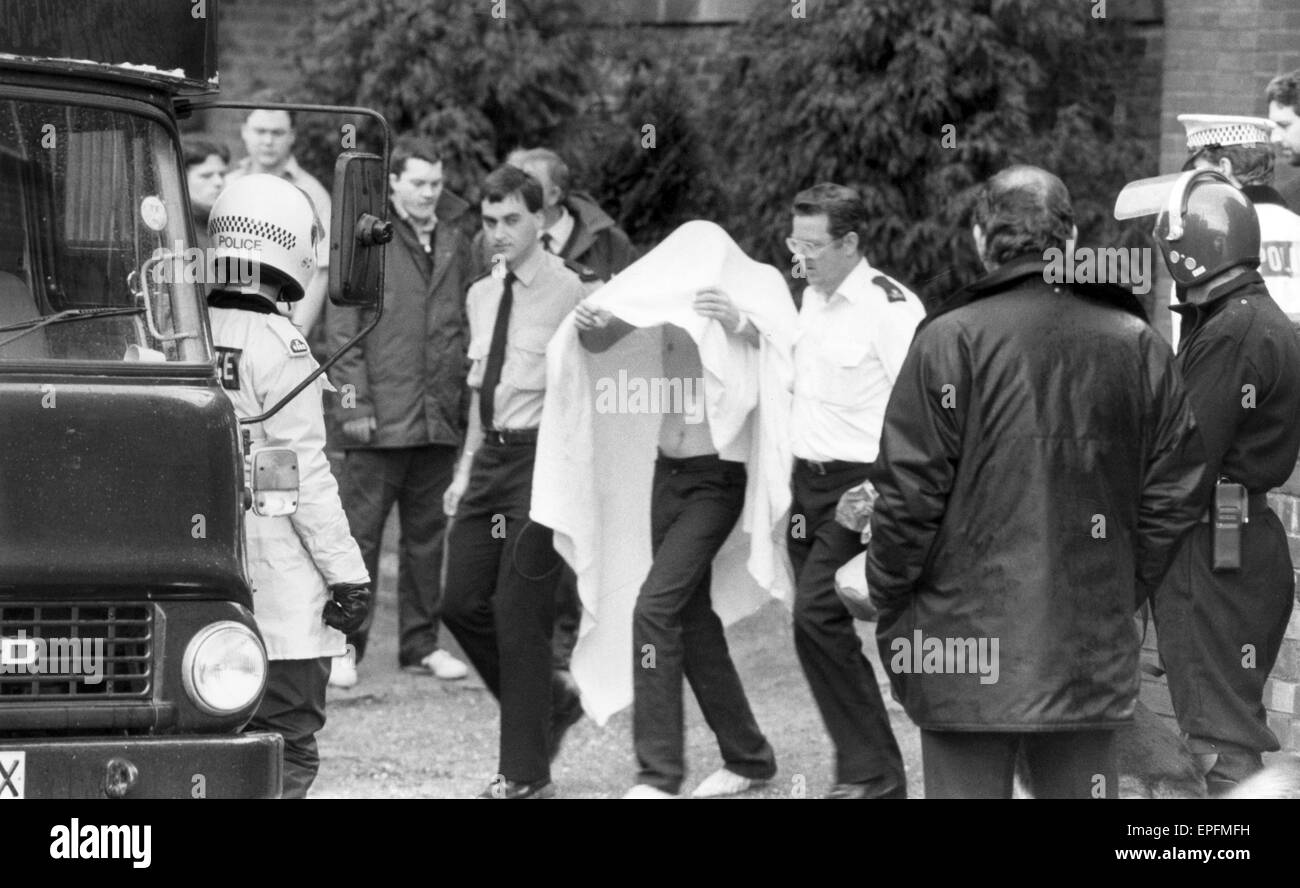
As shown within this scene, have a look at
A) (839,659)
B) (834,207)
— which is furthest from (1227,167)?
(839,659)

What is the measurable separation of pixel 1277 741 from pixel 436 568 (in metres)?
4.12

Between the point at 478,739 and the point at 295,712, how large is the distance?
2774 mm

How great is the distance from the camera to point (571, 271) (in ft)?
25.9

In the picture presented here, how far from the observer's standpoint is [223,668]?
4.91 meters

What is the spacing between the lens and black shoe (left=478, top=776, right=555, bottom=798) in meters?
7.39

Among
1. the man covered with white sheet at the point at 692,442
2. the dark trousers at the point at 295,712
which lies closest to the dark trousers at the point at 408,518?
the man covered with white sheet at the point at 692,442

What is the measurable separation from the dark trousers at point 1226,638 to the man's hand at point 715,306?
1.75 meters

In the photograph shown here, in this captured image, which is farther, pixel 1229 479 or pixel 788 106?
pixel 788 106

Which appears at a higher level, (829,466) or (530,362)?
(530,362)

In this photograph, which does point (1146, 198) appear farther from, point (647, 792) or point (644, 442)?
point (647, 792)

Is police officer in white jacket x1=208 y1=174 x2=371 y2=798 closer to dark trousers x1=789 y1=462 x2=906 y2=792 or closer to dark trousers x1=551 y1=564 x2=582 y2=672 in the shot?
dark trousers x1=789 y1=462 x2=906 y2=792

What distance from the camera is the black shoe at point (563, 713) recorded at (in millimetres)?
7875
